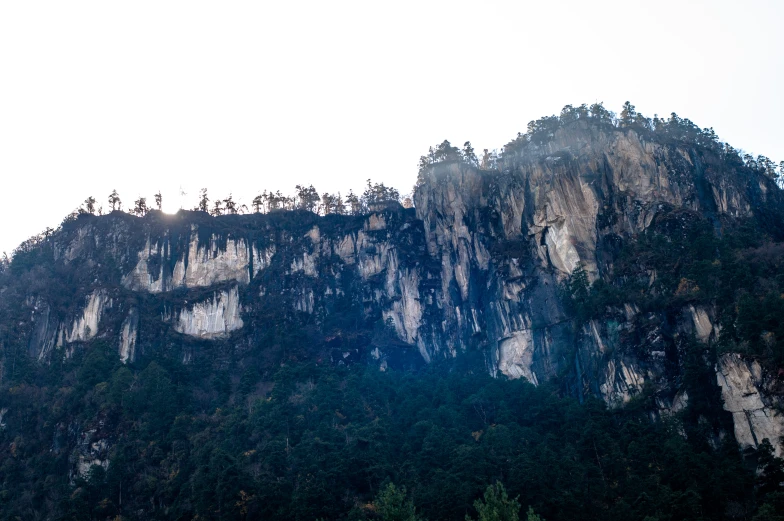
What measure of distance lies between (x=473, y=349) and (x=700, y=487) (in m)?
30.3

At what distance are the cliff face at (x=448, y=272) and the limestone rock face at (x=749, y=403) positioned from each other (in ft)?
13.3

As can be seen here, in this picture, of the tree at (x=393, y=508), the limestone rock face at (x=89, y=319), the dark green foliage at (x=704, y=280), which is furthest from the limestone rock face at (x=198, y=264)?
the tree at (x=393, y=508)

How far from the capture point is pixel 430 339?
2798 inches

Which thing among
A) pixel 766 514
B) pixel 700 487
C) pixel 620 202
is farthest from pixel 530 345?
pixel 766 514

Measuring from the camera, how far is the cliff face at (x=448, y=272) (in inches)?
2254

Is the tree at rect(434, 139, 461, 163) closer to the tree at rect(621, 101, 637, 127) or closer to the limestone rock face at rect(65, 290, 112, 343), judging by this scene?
the tree at rect(621, 101, 637, 127)

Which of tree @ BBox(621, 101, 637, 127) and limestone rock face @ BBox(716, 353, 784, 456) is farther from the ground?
tree @ BBox(621, 101, 637, 127)

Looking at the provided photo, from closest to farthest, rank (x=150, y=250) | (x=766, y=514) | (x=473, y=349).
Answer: (x=766, y=514)
(x=473, y=349)
(x=150, y=250)

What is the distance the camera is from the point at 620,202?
61250 millimetres

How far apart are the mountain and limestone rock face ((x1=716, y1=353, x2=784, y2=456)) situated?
14cm

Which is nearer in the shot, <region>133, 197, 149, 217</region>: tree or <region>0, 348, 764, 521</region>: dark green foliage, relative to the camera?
<region>0, 348, 764, 521</region>: dark green foliage

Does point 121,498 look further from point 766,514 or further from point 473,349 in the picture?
point 766,514

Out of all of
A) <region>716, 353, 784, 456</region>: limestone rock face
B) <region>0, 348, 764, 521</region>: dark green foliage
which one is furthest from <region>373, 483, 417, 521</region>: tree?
<region>716, 353, 784, 456</region>: limestone rock face

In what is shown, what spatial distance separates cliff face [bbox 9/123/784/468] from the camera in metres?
57.2
